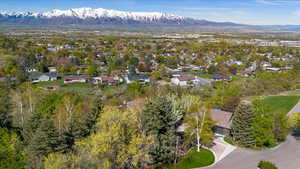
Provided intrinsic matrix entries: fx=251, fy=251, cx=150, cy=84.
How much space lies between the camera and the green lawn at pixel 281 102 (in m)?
35.1

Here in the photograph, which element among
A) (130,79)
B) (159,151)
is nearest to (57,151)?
(159,151)

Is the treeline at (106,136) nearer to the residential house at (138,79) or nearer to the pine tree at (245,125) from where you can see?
the pine tree at (245,125)

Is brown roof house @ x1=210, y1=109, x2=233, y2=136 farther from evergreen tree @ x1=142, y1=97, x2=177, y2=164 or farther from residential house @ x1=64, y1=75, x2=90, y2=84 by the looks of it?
residential house @ x1=64, y1=75, x2=90, y2=84

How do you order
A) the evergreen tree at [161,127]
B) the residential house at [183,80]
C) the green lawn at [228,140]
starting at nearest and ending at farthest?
1. the evergreen tree at [161,127]
2. the green lawn at [228,140]
3. the residential house at [183,80]

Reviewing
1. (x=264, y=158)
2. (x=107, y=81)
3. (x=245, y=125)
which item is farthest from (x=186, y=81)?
(x=264, y=158)

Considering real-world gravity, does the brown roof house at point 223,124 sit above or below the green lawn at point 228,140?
above

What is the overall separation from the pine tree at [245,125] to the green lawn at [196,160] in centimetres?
359

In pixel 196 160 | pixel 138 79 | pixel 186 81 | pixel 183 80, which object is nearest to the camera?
pixel 196 160

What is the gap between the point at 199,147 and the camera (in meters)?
22.9

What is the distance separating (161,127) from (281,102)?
81.7ft

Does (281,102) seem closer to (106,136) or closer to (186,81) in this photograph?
(186,81)

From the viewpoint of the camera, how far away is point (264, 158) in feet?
68.2

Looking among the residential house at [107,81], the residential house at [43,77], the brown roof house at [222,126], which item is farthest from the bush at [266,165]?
the residential house at [43,77]

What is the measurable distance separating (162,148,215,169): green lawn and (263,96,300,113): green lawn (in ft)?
57.9
